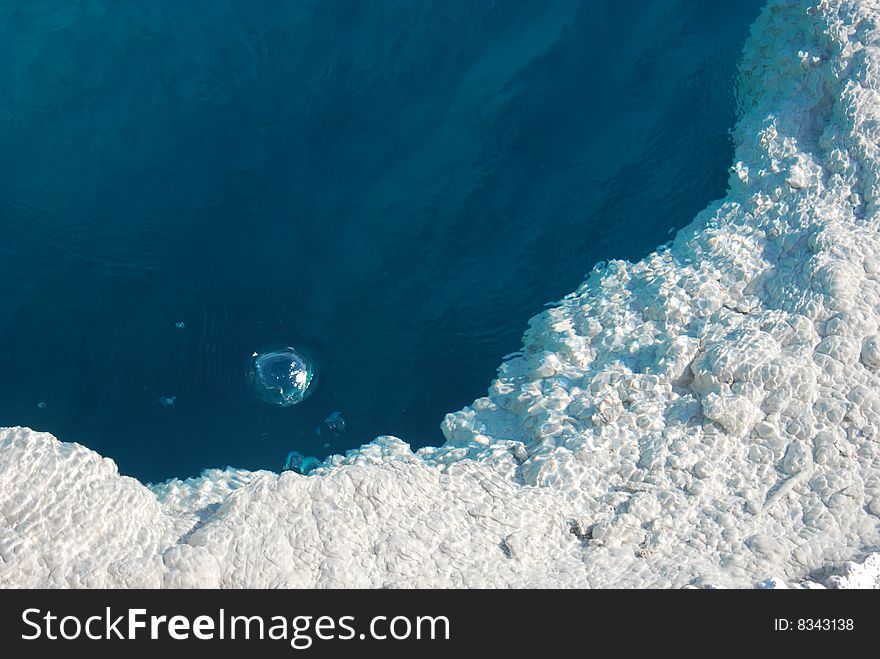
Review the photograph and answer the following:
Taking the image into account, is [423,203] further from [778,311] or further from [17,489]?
[17,489]

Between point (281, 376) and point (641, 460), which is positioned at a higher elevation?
point (281, 376)

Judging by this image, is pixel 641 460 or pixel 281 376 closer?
pixel 641 460

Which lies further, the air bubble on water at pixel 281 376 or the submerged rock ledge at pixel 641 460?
the air bubble on water at pixel 281 376

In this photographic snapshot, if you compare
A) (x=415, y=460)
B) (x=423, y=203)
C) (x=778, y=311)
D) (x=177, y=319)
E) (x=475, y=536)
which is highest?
(x=423, y=203)

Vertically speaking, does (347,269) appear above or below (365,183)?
below

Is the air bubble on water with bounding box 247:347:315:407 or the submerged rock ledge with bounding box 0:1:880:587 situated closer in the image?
the submerged rock ledge with bounding box 0:1:880:587

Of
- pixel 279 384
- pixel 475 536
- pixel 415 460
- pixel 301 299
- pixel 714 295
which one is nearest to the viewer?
pixel 475 536
